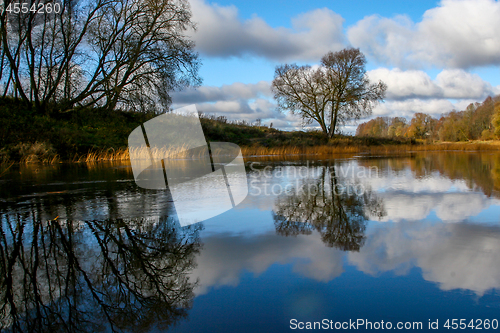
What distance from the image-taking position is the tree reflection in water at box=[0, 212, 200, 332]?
198cm

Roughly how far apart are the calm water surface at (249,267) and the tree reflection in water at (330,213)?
3 centimetres

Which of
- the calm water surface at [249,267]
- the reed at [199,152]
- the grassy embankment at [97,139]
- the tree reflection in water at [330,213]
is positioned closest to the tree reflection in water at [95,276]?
the calm water surface at [249,267]

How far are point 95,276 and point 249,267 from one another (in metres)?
1.10

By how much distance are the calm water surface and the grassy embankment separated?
12464 millimetres

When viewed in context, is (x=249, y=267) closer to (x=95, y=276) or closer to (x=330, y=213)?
(x=95, y=276)

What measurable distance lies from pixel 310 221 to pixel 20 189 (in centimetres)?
606

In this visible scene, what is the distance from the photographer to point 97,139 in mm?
20922

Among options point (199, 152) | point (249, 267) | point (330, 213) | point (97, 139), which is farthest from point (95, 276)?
point (199, 152)

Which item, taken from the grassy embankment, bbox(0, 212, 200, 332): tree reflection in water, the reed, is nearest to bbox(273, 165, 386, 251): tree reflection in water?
bbox(0, 212, 200, 332): tree reflection in water

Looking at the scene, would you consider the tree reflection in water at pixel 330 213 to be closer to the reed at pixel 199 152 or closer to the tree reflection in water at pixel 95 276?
the tree reflection in water at pixel 95 276

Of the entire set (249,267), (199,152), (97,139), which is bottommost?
(249,267)

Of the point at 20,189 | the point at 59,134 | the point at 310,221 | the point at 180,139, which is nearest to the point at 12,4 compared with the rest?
the point at 59,134

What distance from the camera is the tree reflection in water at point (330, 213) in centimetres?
344

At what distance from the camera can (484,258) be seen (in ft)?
9.04
